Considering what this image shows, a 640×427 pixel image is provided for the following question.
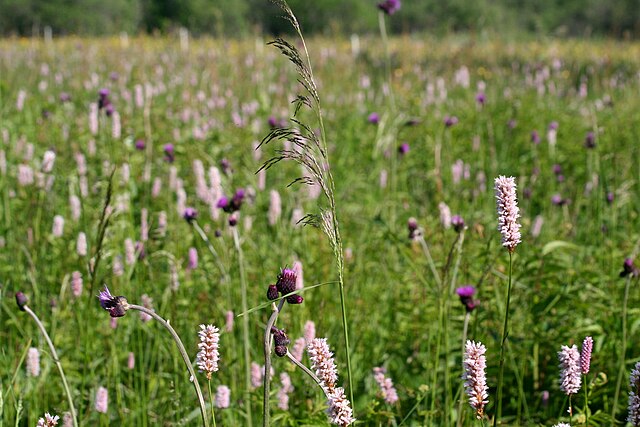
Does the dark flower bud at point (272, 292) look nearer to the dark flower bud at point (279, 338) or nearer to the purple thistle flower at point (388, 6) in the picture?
the dark flower bud at point (279, 338)

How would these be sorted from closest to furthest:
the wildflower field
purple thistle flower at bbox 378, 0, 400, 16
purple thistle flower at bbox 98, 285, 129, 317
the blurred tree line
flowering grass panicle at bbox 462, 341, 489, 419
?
flowering grass panicle at bbox 462, 341, 489, 419 < purple thistle flower at bbox 98, 285, 129, 317 < the wildflower field < purple thistle flower at bbox 378, 0, 400, 16 < the blurred tree line

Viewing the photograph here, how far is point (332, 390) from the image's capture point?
1.07 metres

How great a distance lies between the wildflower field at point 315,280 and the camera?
5.29ft

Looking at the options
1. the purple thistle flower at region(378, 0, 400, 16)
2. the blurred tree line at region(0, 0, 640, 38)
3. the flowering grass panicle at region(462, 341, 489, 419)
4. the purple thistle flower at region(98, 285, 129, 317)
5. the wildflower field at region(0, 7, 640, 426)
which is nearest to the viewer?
the flowering grass panicle at region(462, 341, 489, 419)

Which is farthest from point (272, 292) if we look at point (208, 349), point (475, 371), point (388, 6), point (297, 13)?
point (297, 13)

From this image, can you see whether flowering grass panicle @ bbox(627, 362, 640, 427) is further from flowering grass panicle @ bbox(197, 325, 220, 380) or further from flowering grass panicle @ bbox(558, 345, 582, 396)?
flowering grass panicle @ bbox(197, 325, 220, 380)

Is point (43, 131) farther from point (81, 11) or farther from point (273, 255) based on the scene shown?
point (81, 11)

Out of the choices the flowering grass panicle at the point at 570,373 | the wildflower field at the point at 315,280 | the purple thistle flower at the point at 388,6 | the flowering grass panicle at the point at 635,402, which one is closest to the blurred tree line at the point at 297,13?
the wildflower field at the point at 315,280

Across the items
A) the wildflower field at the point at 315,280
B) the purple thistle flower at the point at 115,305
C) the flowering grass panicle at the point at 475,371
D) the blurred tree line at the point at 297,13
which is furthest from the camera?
the blurred tree line at the point at 297,13

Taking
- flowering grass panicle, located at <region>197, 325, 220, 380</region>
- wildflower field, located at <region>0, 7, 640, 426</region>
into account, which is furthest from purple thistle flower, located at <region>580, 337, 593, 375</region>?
flowering grass panicle, located at <region>197, 325, 220, 380</region>

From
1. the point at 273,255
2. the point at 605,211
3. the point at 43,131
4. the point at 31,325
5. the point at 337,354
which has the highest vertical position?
the point at 43,131

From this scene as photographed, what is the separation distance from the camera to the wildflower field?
5.29ft

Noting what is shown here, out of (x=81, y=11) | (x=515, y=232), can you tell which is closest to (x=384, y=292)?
(x=515, y=232)

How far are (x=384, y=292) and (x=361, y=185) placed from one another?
1293mm
